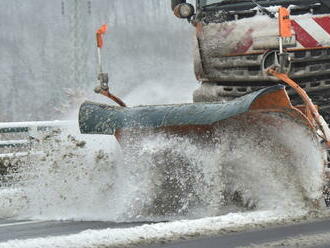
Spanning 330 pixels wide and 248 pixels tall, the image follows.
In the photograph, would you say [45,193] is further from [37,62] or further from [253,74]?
[37,62]

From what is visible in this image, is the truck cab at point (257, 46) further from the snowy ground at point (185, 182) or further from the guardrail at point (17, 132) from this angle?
the guardrail at point (17, 132)

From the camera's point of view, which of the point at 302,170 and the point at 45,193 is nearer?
the point at 302,170

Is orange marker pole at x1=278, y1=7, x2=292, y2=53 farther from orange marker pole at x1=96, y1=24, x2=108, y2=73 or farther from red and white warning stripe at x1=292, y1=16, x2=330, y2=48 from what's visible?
orange marker pole at x1=96, y1=24, x2=108, y2=73

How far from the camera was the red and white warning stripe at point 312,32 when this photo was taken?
629 centimetres

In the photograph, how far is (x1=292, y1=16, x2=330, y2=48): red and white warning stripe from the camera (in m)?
6.29

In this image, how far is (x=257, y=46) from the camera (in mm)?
6355

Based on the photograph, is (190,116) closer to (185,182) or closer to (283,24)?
(185,182)

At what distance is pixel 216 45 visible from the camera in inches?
267

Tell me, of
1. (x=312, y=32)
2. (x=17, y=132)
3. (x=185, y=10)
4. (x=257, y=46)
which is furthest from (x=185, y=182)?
(x=17, y=132)

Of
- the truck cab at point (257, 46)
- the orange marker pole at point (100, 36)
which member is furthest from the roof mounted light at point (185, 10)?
the orange marker pole at point (100, 36)

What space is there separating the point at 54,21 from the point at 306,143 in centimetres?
5612

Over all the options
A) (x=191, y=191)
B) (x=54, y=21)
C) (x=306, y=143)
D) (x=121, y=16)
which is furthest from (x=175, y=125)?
(x=54, y=21)

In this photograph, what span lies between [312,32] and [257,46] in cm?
47

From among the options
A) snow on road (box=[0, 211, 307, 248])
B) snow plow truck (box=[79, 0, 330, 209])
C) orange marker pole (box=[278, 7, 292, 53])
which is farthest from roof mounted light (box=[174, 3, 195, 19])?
snow on road (box=[0, 211, 307, 248])
